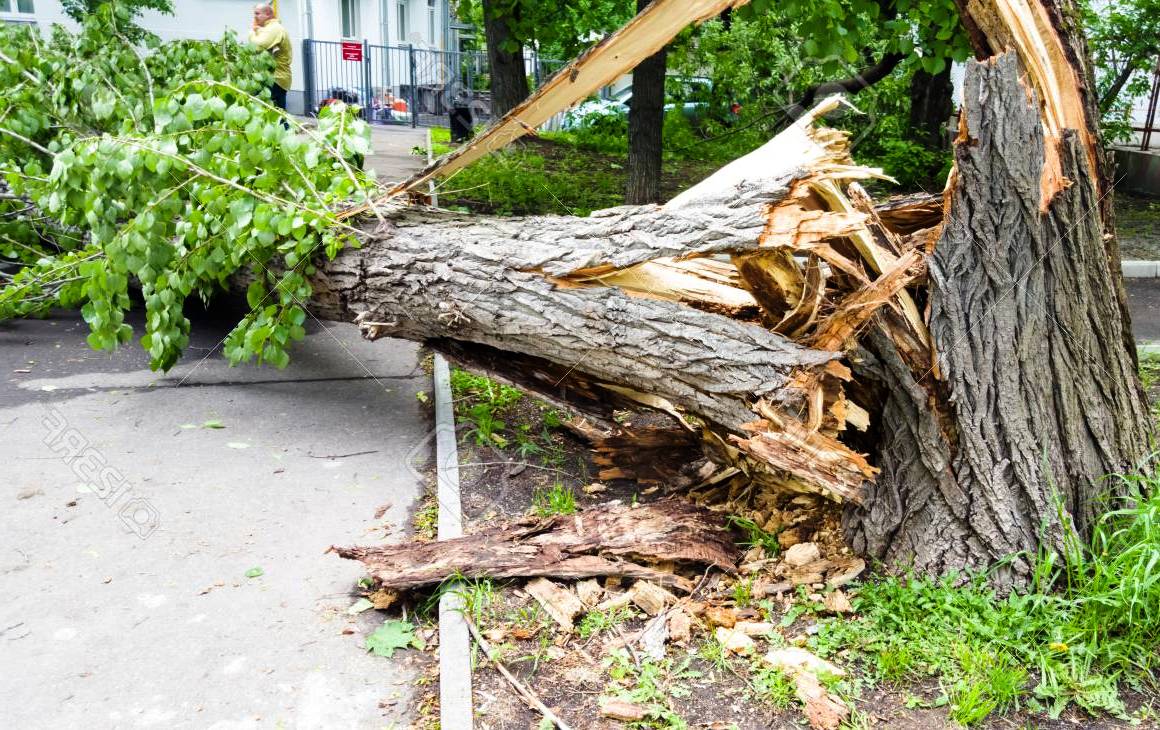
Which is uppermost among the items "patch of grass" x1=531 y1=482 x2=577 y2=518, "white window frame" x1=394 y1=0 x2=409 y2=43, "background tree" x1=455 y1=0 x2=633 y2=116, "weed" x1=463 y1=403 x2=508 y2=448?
"white window frame" x1=394 y1=0 x2=409 y2=43

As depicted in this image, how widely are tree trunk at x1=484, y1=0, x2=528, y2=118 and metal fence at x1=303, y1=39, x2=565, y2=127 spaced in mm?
9033

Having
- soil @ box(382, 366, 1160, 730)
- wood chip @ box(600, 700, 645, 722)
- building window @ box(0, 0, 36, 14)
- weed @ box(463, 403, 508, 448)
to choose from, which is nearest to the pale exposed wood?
soil @ box(382, 366, 1160, 730)

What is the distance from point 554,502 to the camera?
418cm

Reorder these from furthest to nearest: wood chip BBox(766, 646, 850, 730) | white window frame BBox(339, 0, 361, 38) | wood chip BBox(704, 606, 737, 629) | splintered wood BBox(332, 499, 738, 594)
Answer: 1. white window frame BBox(339, 0, 361, 38)
2. splintered wood BBox(332, 499, 738, 594)
3. wood chip BBox(704, 606, 737, 629)
4. wood chip BBox(766, 646, 850, 730)

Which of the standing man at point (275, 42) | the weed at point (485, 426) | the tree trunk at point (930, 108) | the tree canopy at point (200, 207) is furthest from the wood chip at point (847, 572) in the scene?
the tree trunk at point (930, 108)

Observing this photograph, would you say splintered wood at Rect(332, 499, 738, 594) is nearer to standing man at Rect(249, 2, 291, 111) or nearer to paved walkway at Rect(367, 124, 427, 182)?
paved walkway at Rect(367, 124, 427, 182)

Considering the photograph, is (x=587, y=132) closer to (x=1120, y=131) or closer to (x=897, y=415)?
(x=1120, y=131)

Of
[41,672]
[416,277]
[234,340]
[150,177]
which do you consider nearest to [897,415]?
[416,277]

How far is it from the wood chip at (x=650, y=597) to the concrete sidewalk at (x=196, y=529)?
0.89m

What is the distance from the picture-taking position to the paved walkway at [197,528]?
312cm

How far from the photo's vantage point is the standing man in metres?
11.4

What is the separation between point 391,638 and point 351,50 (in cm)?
2149

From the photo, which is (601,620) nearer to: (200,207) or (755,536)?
(755,536)

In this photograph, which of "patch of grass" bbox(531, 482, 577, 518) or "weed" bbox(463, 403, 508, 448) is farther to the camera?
"weed" bbox(463, 403, 508, 448)
